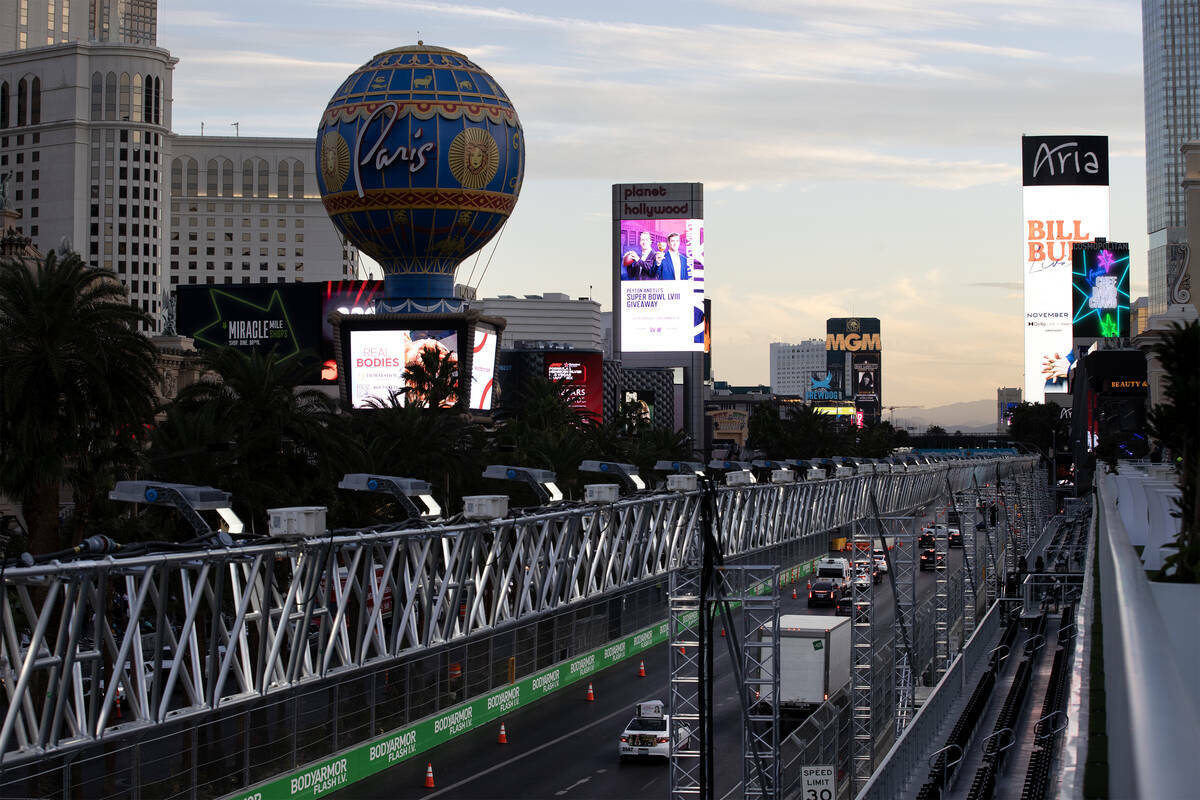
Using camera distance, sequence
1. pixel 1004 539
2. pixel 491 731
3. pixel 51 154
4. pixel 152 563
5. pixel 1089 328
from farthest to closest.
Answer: pixel 51 154, pixel 1089 328, pixel 1004 539, pixel 491 731, pixel 152 563

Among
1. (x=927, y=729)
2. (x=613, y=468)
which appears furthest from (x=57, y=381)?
(x=927, y=729)

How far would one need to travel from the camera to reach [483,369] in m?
83.5

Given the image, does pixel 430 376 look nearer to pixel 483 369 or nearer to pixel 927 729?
pixel 483 369

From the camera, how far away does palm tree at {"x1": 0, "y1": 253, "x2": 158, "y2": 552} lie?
26891 millimetres

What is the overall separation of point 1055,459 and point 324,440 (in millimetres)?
127638

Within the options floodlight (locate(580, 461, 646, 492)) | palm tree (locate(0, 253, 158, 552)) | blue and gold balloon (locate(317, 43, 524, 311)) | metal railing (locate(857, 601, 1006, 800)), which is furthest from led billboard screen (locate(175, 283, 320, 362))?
palm tree (locate(0, 253, 158, 552))

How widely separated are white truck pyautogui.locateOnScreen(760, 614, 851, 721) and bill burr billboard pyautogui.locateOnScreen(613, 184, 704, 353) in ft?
279

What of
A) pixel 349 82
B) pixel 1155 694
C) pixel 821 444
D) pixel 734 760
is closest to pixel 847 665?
pixel 734 760

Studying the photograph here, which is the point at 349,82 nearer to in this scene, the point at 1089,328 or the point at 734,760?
the point at 734,760

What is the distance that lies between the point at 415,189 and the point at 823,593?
31770 mm

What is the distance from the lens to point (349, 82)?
79.2 m

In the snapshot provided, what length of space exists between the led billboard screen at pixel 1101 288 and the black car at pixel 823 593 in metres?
87.2

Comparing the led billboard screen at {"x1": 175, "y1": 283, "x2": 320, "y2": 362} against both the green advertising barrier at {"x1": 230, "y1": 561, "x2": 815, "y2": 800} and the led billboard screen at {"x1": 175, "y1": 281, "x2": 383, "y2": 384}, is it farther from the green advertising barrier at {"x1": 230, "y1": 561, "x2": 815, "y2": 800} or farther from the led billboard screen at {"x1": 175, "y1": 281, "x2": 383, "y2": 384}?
the green advertising barrier at {"x1": 230, "y1": 561, "x2": 815, "y2": 800}

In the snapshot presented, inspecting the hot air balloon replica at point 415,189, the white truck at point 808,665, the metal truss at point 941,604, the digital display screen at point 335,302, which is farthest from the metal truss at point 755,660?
the digital display screen at point 335,302
